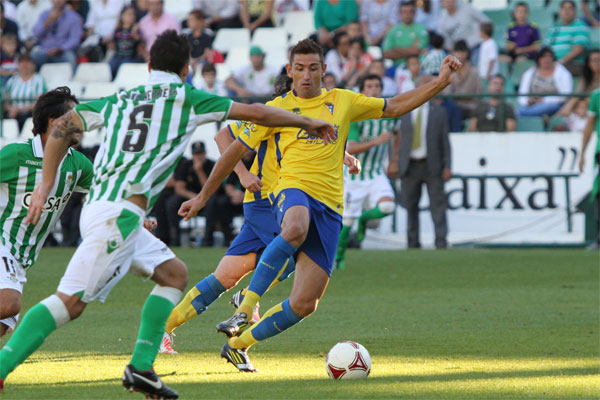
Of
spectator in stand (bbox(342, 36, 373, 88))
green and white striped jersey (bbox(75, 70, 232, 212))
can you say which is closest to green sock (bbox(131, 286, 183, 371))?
green and white striped jersey (bbox(75, 70, 232, 212))

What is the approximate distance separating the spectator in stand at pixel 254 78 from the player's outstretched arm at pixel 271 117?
1259 cm

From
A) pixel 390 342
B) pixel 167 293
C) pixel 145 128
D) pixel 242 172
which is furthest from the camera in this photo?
pixel 390 342

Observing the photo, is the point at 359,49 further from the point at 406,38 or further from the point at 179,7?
the point at 179,7

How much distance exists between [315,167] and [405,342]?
5.80 feet

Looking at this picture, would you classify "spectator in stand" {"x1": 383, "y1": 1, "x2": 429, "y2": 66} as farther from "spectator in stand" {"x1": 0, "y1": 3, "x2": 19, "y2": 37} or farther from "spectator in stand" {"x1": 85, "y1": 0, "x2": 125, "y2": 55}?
"spectator in stand" {"x1": 0, "y1": 3, "x2": 19, "y2": 37}

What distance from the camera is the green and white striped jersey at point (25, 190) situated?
6.14m

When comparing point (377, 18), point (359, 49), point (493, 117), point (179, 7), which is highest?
point (179, 7)

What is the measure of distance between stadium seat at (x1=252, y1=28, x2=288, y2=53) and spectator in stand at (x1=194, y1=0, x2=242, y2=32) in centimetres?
95

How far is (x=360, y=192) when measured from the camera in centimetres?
1324

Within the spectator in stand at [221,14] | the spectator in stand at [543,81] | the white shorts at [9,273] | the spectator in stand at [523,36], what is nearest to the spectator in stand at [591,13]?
the spectator in stand at [523,36]

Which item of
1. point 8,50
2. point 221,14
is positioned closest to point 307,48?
point 8,50

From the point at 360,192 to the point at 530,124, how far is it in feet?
14.6

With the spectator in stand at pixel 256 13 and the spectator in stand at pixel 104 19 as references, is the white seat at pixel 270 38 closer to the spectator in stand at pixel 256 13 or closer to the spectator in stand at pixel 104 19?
the spectator in stand at pixel 256 13

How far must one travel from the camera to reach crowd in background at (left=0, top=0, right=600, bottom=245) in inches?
650
